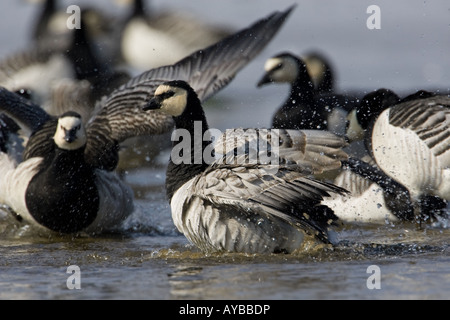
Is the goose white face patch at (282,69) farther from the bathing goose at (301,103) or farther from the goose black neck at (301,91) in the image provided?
the goose black neck at (301,91)

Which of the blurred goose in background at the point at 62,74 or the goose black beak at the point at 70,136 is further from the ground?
the blurred goose in background at the point at 62,74

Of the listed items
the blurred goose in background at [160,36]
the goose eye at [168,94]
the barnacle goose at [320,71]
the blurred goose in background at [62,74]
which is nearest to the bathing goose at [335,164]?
the goose eye at [168,94]

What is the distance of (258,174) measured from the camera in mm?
5117

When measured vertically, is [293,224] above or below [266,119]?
below

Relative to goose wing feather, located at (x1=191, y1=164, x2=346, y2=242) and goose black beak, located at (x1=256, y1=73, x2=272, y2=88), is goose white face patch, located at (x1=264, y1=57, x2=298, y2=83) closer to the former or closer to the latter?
goose black beak, located at (x1=256, y1=73, x2=272, y2=88)

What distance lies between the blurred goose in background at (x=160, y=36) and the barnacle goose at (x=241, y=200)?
21.5 feet

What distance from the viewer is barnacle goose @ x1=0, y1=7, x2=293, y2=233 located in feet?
21.4

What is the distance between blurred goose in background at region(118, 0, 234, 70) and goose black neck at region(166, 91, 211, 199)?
20.8 ft

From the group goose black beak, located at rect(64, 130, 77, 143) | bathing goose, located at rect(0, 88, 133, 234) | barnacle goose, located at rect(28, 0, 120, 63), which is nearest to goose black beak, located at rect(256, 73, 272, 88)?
bathing goose, located at rect(0, 88, 133, 234)

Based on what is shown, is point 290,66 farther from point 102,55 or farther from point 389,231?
point 102,55

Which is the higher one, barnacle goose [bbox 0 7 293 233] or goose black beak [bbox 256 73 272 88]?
goose black beak [bbox 256 73 272 88]

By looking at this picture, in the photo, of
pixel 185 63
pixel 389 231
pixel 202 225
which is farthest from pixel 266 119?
pixel 202 225

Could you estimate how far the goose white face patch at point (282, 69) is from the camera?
31.2ft

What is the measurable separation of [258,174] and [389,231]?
6.42 feet
